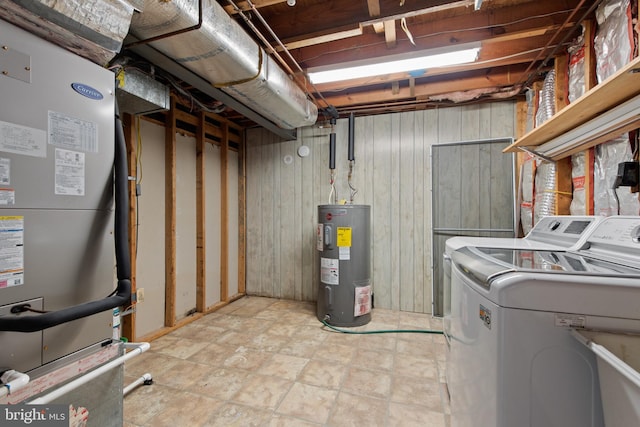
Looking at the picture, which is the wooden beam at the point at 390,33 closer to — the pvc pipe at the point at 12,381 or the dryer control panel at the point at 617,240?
the dryer control panel at the point at 617,240

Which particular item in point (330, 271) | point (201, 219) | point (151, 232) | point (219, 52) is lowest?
point (330, 271)

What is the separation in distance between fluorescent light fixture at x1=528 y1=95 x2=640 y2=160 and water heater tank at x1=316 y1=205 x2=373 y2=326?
163 centimetres

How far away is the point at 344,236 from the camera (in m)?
2.83

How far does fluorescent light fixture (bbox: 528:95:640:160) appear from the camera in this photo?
1.26 metres

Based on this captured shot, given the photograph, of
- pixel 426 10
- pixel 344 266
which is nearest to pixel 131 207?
pixel 344 266

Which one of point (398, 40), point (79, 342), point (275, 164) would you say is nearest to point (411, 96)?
point (398, 40)

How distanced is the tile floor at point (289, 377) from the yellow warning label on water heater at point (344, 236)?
888mm

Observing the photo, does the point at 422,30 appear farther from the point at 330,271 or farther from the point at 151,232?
the point at 151,232

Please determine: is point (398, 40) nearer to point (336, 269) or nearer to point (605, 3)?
point (605, 3)

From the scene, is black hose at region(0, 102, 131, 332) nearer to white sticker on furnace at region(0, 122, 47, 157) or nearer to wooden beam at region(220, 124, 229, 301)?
white sticker on furnace at region(0, 122, 47, 157)

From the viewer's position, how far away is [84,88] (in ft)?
3.32

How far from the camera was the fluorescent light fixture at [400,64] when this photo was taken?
6.27 feet

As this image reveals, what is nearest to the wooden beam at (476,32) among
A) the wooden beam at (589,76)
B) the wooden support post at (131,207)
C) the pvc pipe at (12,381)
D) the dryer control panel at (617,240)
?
the wooden beam at (589,76)

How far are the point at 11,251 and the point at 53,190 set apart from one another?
23 cm
